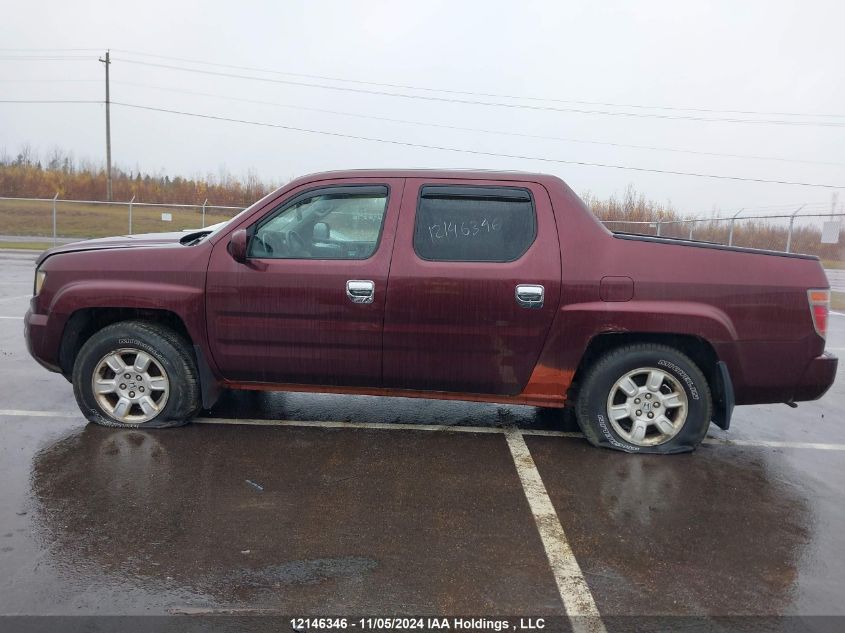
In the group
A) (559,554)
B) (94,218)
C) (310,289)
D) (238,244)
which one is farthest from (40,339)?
(94,218)

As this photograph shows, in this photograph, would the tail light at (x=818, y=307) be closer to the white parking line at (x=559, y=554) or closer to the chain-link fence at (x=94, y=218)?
the white parking line at (x=559, y=554)

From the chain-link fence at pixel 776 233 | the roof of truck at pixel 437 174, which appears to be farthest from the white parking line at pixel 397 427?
the chain-link fence at pixel 776 233

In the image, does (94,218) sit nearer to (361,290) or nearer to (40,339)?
(40,339)

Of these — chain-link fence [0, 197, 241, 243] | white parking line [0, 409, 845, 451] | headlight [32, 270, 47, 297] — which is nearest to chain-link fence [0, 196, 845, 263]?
chain-link fence [0, 197, 241, 243]

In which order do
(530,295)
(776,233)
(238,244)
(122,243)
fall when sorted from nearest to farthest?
(530,295), (238,244), (122,243), (776,233)

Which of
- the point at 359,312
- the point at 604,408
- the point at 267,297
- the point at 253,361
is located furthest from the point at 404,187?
the point at 604,408

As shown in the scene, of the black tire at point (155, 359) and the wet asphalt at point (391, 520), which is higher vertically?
the black tire at point (155, 359)

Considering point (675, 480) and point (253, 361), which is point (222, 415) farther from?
point (675, 480)

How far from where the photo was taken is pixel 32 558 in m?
2.93

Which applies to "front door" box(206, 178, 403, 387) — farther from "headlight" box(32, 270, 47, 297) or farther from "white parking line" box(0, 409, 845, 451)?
"headlight" box(32, 270, 47, 297)

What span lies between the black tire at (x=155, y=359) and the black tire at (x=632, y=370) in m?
2.68

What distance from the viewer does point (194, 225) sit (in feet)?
83.6

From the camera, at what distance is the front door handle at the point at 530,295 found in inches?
165

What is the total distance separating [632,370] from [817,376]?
117 centimetres
